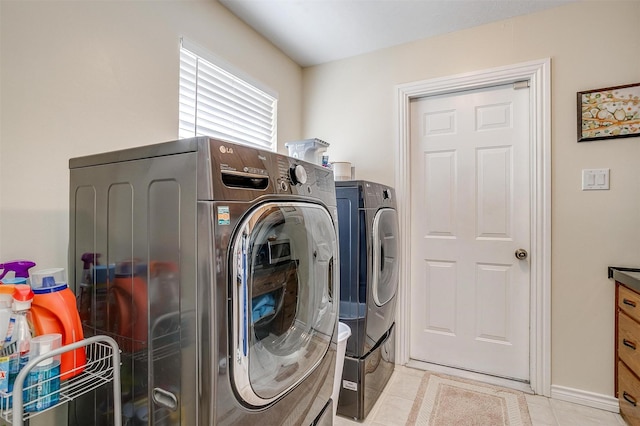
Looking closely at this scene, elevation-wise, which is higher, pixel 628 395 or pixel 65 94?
pixel 65 94

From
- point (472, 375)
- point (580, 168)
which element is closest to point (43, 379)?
point (472, 375)

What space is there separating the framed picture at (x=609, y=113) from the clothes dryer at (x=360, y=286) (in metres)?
1.36

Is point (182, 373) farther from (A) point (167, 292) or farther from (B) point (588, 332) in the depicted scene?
(B) point (588, 332)

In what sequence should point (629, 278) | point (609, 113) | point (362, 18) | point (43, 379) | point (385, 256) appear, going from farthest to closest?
point (362, 18) → point (385, 256) → point (609, 113) → point (629, 278) → point (43, 379)

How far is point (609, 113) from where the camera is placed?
196 centimetres

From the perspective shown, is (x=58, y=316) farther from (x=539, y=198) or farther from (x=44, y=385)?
(x=539, y=198)

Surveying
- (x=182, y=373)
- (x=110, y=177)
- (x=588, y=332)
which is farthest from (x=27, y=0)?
(x=588, y=332)

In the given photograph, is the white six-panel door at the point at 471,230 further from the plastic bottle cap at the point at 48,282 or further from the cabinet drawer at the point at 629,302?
the plastic bottle cap at the point at 48,282

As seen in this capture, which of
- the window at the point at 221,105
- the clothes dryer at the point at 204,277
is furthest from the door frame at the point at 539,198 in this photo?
the clothes dryer at the point at 204,277

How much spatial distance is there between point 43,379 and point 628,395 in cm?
258

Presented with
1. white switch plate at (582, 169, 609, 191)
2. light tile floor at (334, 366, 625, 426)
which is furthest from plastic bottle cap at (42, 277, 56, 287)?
white switch plate at (582, 169, 609, 191)

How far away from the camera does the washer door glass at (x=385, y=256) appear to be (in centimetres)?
194

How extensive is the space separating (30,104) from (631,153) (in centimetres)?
300

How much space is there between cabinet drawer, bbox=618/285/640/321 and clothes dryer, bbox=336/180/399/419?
4.20 feet
